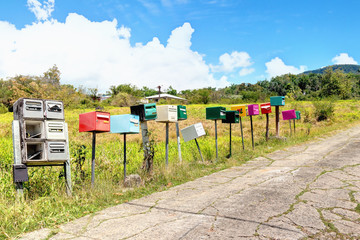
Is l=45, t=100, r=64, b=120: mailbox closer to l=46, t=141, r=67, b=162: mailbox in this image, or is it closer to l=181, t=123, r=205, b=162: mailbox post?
A: l=46, t=141, r=67, b=162: mailbox

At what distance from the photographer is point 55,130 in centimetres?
417

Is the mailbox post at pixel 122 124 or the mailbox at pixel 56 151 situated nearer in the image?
the mailbox at pixel 56 151

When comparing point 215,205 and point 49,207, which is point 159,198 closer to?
point 215,205

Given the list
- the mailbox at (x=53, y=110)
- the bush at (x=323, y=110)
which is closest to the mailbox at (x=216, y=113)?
the mailbox at (x=53, y=110)

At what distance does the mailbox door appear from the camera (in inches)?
173

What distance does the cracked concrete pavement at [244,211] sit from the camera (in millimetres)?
2889

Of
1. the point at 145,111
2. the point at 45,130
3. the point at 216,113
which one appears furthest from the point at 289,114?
the point at 45,130

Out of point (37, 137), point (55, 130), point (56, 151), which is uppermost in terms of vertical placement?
point (55, 130)

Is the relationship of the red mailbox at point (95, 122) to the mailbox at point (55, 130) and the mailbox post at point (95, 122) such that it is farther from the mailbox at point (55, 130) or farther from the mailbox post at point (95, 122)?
the mailbox at point (55, 130)

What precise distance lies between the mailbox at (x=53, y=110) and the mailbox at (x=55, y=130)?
0.30 ft

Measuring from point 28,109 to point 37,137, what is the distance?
527mm

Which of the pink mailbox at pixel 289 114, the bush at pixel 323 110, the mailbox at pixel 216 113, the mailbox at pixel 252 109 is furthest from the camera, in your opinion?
the bush at pixel 323 110

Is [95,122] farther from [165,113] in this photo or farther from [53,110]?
[165,113]

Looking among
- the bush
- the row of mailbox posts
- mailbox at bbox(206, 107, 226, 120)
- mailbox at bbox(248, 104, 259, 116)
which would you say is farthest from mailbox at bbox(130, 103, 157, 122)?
the bush
